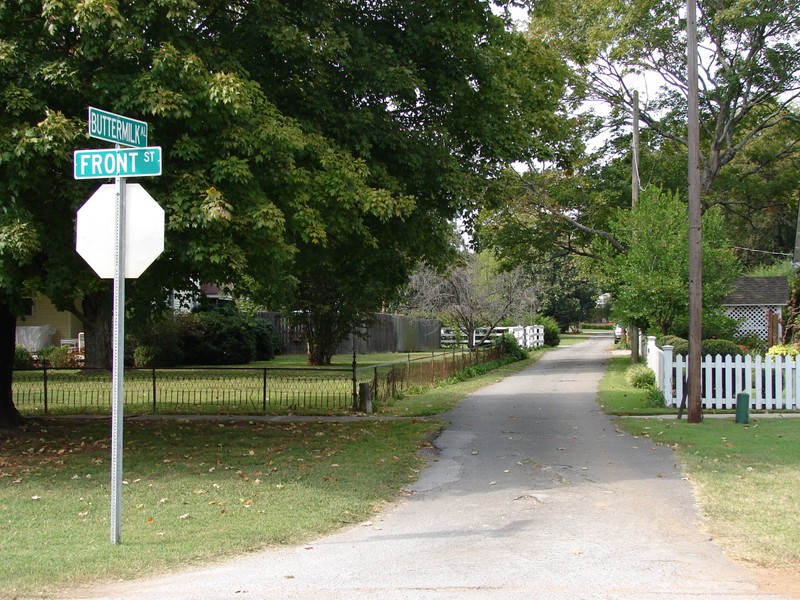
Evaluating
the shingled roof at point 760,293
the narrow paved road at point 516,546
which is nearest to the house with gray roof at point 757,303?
the shingled roof at point 760,293

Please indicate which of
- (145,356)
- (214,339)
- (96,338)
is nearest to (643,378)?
(96,338)

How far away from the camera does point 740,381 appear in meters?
16.4

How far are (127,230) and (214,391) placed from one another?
14607 millimetres

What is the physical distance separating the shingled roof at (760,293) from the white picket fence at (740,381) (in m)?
16.6

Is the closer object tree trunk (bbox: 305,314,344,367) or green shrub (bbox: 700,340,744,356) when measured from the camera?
green shrub (bbox: 700,340,744,356)

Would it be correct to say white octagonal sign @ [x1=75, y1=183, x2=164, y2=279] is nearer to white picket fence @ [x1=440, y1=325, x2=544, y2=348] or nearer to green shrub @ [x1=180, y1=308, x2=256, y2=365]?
green shrub @ [x1=180, y1=308, x2=256, y2=365]

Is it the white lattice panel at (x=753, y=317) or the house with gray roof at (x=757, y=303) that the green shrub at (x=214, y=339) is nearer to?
the house with gray roof at (x=757, y=303)

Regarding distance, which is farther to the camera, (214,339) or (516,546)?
(214,339)

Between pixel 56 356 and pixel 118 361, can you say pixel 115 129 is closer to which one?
pixel 118 361

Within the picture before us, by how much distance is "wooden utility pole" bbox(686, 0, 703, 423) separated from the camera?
14.9 metres

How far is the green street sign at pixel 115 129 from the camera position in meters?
6.66

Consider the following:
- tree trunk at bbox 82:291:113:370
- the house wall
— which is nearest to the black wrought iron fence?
tree trunk at bbox 82:291:113:370

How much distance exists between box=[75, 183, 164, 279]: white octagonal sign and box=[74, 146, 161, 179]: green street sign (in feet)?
0.46

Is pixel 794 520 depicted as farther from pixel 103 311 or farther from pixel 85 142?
pixel 103 311
